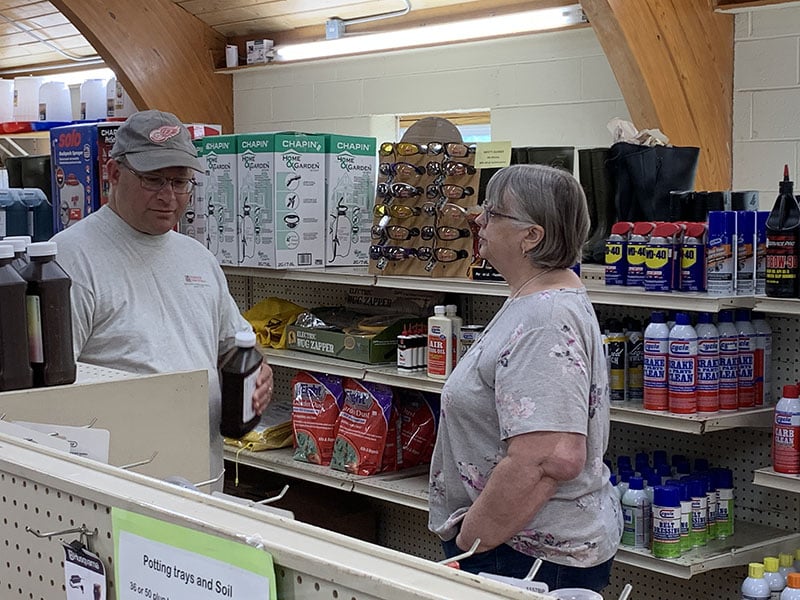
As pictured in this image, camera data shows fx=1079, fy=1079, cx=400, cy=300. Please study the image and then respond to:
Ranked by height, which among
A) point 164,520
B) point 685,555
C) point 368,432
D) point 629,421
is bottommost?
point 685,555

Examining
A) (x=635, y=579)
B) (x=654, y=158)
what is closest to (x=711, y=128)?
(x=654, y=158)

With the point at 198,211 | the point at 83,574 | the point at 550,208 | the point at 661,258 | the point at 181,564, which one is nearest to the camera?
the point at 181,564

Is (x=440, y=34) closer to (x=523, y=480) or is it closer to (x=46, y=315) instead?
(x=523, y=480)

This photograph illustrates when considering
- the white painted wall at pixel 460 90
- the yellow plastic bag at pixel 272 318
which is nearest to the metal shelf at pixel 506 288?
the yellow plastic bag at pixel 272 318

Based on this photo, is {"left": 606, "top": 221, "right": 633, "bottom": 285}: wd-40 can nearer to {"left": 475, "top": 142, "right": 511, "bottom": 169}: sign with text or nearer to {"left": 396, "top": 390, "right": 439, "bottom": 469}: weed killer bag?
{"left": 475, "top": 142, "right": 511, "bottom": 169}: sign with text

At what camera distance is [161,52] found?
6746 millimetres

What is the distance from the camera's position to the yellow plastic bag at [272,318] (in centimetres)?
471

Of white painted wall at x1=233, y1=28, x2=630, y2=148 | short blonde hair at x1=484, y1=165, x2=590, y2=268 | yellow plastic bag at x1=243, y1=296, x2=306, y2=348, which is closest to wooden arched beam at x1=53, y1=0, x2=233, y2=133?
white painted wall at x1=233, y1=28, x2=630, y2=148

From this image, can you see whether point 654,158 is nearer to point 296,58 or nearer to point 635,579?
point 635,579

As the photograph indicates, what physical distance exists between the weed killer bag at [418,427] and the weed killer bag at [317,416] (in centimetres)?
29

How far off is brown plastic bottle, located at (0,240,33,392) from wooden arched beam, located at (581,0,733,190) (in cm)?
311

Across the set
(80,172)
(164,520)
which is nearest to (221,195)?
(80,172)

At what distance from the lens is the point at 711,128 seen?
4648 millimetres

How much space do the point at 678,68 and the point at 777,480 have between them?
6.93 ft
